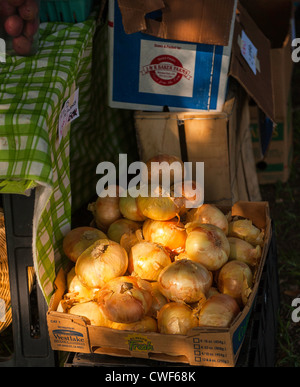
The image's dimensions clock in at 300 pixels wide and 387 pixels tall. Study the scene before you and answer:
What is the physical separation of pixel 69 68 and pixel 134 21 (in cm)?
53

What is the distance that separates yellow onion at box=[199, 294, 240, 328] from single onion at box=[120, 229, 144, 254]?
18.4 inches

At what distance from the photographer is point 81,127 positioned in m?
2.99

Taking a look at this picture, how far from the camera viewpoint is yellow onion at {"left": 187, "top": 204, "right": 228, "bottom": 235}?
7.79 ft

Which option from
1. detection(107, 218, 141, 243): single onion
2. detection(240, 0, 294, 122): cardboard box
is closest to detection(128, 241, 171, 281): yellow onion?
detection(107, 218, 141, 243): single onion

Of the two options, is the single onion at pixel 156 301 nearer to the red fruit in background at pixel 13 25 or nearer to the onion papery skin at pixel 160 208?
the onion papery skin at pixel 160 208

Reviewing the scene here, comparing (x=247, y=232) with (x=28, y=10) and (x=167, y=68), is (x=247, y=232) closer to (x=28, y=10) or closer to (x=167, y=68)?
(x=167, y=68)

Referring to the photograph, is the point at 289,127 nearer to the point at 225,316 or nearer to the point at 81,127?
the point at 81,127

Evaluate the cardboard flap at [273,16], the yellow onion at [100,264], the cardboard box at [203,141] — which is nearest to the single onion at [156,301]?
the yellow onion at [100,264]

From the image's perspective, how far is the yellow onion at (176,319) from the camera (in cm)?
197

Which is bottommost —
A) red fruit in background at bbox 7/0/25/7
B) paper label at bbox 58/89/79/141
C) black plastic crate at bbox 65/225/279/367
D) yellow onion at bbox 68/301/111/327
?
black plastic crate at bbox 65/225/279/367

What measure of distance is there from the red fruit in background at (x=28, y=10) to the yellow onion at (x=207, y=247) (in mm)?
1103

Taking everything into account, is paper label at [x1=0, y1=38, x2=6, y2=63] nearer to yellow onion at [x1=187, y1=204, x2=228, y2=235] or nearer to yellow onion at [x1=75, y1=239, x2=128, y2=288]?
yellow onion at [x1=75, y1=239, x2=128, y2=288]

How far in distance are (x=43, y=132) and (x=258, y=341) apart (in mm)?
1149
